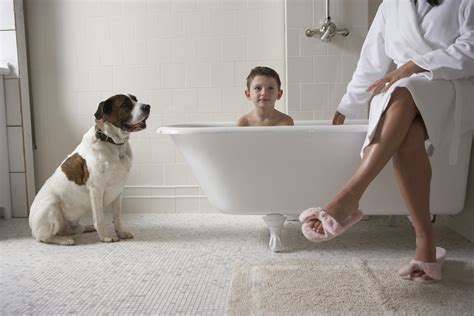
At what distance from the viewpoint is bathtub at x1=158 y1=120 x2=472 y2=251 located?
1948mm

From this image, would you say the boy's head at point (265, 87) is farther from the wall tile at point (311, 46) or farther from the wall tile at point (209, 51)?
the wall tile at point (209, 51)

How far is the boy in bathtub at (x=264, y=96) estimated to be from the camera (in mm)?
2420

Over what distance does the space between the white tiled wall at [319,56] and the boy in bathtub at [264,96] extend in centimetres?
35

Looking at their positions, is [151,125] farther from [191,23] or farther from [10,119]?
[10,119]

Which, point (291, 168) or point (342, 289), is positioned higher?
point (291, 168)

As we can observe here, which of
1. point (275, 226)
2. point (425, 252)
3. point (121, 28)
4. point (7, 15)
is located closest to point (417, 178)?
point (425, 252)

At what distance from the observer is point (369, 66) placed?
7.13 feet

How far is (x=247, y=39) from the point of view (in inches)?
113

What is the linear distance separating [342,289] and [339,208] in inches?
12.0

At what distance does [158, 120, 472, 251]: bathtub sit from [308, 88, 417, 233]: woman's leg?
36 cm

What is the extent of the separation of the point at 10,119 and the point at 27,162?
0.28 m

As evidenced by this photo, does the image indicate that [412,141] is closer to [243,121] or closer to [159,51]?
[243,121]

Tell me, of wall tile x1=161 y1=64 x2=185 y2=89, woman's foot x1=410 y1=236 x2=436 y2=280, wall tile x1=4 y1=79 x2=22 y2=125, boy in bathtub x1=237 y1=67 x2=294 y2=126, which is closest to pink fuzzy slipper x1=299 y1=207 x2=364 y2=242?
woman's foot x1=410 y1=236 x2=436 y2=280

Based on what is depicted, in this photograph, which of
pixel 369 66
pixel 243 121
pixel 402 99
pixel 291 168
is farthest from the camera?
pixel 243 121
